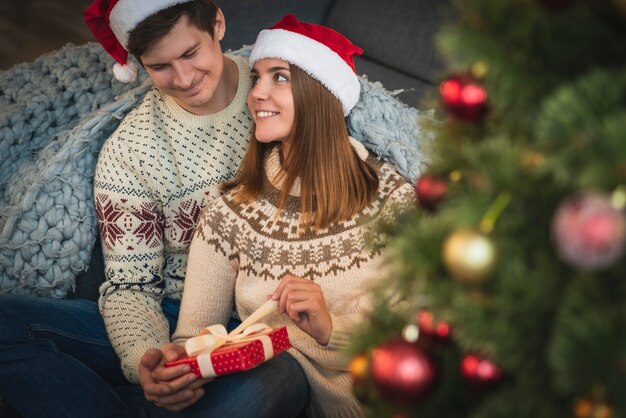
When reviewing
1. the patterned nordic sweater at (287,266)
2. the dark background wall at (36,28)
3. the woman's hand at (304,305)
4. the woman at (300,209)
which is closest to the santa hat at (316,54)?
the woman at (300,209)

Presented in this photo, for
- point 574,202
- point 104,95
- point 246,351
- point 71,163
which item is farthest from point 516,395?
point 104,95

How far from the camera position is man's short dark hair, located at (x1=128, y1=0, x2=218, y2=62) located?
4.52 ft

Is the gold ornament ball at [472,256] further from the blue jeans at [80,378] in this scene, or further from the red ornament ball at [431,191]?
the blue jeans at [80,378]

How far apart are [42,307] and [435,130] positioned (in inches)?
41.3

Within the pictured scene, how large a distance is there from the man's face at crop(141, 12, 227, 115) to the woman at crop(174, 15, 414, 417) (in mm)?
100

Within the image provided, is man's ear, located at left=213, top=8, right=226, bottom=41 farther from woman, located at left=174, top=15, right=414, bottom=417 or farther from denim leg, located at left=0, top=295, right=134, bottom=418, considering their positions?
denim leg, located at left=0, top=295, right=134, bottom=418

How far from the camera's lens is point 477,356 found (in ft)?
1.95

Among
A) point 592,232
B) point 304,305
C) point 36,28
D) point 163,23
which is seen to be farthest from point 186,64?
point 36,28

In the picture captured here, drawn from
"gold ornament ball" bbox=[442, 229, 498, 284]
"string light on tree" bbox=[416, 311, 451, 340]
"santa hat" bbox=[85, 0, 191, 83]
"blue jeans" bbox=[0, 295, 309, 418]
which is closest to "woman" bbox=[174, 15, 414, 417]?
"blue jeans" bbox=[0, 295, 309, 418]

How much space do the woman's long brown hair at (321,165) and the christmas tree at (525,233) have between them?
70 centimetres

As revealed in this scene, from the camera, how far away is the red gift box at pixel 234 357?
41.9 inches

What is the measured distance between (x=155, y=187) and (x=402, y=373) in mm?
1013

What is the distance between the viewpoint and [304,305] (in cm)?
112

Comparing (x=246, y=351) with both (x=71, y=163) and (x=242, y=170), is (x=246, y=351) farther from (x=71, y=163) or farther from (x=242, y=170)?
(x=71, y=163)
